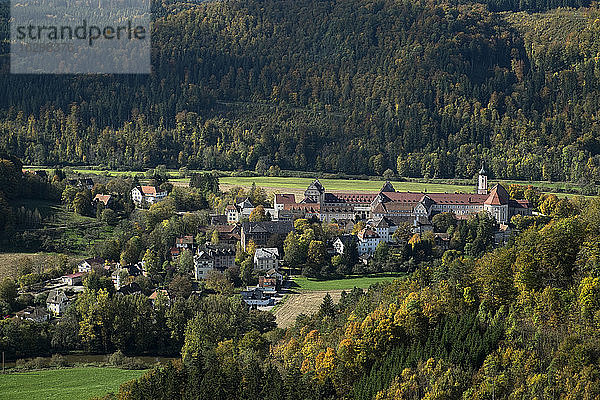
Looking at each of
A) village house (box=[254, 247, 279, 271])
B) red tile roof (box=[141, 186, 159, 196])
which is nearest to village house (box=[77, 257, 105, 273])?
village house (box=[254, 247, 279, 271])

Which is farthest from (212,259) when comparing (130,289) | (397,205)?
(397,205)

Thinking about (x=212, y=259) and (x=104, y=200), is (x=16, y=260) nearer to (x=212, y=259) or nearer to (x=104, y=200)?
(x=212, y=259)

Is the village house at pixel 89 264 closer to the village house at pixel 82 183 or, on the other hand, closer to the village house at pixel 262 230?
the village house at pixel 262 230

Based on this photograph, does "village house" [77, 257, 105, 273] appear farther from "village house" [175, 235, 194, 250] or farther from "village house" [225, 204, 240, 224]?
"village house" [225, 204, 240, 224]

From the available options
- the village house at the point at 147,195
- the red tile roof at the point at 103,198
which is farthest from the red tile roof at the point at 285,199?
the red tile roof at the point at 103,198

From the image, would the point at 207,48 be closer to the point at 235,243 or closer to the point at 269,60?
the point at 269,60

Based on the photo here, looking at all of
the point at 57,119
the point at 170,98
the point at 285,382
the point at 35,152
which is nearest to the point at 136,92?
the point at 170,98
